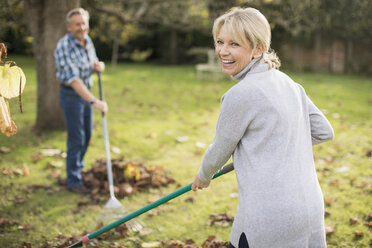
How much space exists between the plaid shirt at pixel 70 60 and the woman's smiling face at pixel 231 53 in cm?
247

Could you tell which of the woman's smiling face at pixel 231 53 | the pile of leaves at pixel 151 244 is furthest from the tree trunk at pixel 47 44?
the woman's smiling face at pixel 231 53

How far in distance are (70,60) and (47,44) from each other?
238 cm

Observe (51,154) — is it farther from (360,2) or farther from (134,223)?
(360,2)

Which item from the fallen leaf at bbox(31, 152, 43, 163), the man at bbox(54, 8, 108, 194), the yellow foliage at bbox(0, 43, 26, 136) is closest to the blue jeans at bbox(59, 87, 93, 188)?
the man at bbox(54, 8, 108, 194)

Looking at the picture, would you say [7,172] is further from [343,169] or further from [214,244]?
[343,169]

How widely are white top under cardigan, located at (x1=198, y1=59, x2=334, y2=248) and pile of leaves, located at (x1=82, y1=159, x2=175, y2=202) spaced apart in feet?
9.13

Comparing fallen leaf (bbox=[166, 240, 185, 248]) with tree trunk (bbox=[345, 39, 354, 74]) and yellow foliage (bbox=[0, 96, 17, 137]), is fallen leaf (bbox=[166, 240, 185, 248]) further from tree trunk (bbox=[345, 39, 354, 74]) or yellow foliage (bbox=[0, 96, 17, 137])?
tree trunk (bbox=[345, 39, 354, 74])

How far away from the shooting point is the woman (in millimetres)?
1718

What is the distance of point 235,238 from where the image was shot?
186 centimetres

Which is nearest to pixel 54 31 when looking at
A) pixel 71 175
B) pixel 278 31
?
pixel 71 175

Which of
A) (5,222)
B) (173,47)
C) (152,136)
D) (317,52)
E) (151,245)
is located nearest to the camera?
(151,245)

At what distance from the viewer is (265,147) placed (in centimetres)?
173

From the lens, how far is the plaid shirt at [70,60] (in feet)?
13.2

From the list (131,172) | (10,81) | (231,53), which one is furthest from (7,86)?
(131,172)
